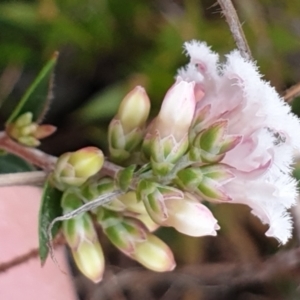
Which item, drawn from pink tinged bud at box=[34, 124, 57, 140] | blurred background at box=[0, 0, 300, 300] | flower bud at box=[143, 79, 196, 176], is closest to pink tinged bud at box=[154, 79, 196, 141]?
flower bud at box=[143, 79, 196, 176]

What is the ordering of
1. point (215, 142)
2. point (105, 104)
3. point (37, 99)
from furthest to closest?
point (105, 104) < point (37, 99) < point (215, 142)

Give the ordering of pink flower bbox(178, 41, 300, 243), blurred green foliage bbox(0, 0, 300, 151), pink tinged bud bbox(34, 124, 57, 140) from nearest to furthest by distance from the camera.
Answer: pink flower bbox(178, 41, 300, 243), pink tinged bud bbox(34, 124, 57, 140), blurred green foliage bbox(0, 0, 300, 151)

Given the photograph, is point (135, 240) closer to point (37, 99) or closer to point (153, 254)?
point (153, 254)

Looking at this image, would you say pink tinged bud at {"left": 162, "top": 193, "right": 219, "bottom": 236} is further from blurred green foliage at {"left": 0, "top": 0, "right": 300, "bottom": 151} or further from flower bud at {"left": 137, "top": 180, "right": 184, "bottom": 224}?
blurred green foliage at {"left": 0, "top": 0, "right": 300, "bottom": 151}

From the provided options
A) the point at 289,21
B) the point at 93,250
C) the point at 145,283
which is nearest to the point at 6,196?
the point at 93,250

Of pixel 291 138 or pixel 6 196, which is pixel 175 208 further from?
pixel 6 196

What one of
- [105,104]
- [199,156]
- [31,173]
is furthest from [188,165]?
[105,104]
